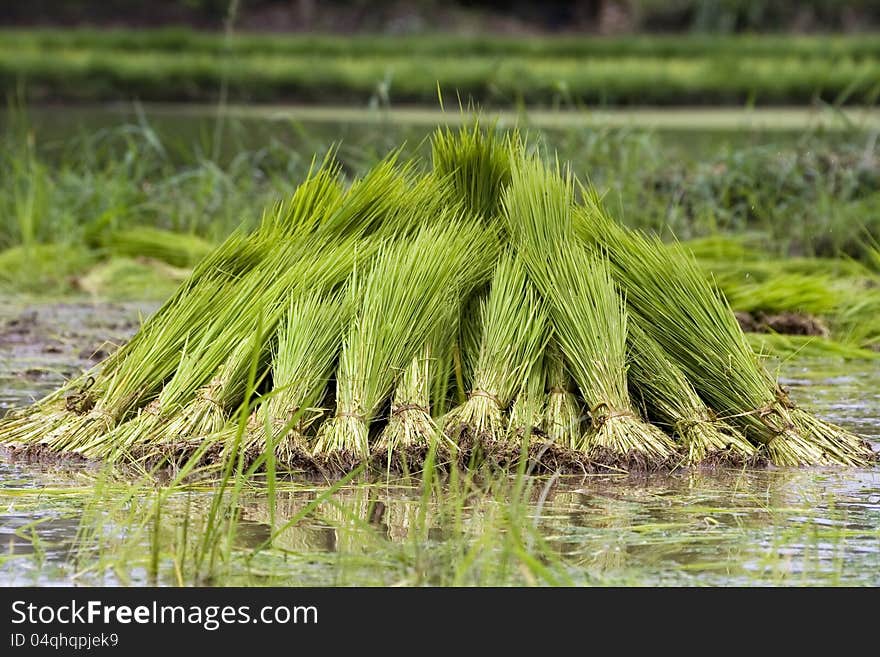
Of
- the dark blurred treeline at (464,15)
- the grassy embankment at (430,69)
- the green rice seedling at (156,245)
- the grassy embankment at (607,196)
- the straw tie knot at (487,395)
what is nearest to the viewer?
the straw tie knot at (487,395)

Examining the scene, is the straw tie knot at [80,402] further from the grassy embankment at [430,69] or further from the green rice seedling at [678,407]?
the grassy embankment at [430,69]

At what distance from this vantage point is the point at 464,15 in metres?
27.5

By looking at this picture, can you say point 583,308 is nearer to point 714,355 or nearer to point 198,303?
point 714,355

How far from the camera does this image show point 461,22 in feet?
88.8

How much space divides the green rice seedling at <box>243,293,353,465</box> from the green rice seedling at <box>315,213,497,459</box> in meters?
0.04

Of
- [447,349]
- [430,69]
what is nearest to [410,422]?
[447,349]

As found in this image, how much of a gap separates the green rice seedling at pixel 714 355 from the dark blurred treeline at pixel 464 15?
927 inches

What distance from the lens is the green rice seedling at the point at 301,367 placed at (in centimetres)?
318

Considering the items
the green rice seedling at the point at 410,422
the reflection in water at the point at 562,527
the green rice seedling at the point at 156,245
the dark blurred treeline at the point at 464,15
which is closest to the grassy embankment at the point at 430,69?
the dark blurred treeline at the point at 464,15

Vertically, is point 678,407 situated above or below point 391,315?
below

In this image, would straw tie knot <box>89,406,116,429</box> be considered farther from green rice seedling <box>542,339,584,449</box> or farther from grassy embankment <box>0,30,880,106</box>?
grassy embankment <box>0,30,880,106</box>

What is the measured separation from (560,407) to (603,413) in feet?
0.37

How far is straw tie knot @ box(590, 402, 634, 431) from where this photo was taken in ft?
10.7
